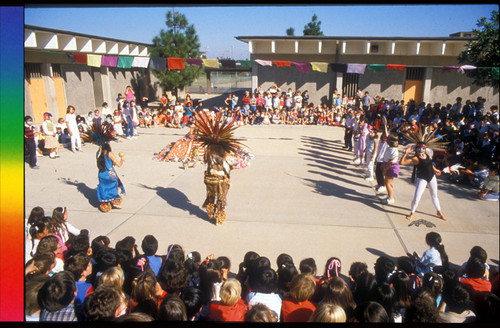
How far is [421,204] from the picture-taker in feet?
22.8

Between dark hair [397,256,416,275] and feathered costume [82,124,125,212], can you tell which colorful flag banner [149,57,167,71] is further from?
dark hair [397,256,416,275]

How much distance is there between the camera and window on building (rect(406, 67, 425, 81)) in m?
18.3

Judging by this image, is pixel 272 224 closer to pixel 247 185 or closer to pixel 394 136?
pixel 247 185

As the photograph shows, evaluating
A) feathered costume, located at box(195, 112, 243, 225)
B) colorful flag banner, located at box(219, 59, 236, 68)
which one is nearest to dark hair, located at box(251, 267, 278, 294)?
feathered costume, located at box(195, 112, 243, 225)

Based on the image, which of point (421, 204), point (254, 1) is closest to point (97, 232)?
point (254, 1)

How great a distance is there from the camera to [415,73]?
1833 centimetres

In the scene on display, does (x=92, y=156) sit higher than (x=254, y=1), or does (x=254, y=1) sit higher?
(x=254, y=1)

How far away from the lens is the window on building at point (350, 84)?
1841 centimetres

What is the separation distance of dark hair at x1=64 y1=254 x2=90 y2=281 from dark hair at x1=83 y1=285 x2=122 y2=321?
0.89m

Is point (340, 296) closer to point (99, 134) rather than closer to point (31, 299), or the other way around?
point (31, 299)

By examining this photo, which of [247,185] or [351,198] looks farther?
[247,185]

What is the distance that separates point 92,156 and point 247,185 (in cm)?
521

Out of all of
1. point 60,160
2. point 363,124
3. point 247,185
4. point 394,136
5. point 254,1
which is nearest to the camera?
point 254,1

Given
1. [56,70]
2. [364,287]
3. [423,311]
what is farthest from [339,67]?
[423,311]
